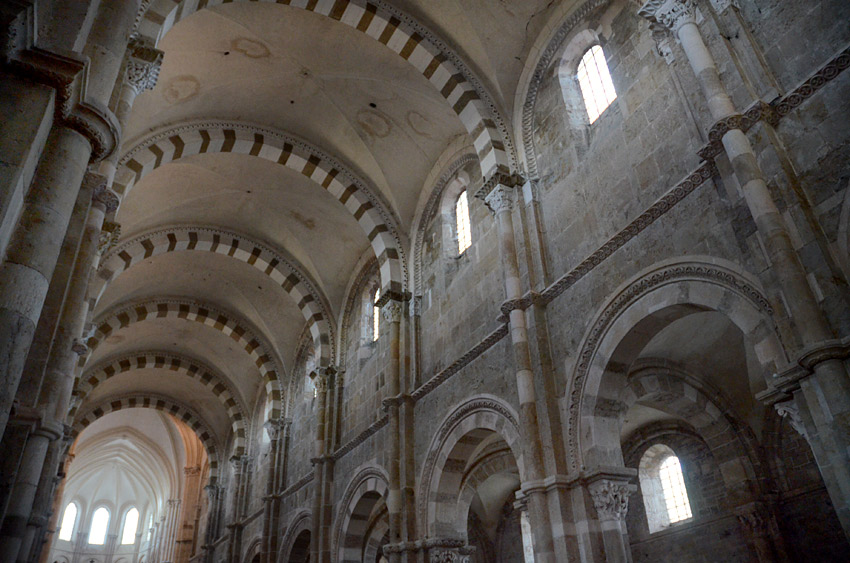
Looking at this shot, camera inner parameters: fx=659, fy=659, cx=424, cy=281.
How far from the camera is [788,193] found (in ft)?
18.1

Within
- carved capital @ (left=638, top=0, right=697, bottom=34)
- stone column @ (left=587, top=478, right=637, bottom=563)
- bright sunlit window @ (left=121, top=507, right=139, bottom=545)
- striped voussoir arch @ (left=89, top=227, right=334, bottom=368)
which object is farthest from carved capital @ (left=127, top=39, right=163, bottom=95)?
bright sunlit window @ (left=121, top=507, right=139, bottom=545)

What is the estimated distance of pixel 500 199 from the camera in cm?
967

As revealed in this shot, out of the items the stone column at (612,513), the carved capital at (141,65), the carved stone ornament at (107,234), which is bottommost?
the stone column at (612,513)

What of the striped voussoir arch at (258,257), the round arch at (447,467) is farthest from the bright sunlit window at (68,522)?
the round arch at (447,467)

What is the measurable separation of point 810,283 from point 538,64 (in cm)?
602

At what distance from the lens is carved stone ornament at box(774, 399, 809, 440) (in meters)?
5.04

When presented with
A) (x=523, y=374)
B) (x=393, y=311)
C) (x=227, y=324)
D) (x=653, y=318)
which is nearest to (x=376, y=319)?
(x=393, y=311)

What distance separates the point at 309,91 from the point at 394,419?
626 cm

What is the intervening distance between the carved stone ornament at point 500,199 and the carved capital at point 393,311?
12.3 feet

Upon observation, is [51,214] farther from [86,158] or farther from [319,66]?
[319,66]

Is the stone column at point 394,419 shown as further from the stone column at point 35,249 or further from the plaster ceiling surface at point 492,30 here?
the stone column at point 35,249

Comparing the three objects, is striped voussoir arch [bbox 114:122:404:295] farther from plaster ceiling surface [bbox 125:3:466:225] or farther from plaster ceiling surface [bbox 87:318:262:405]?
plaster ceiling surface [bbox 87:318:262:405]

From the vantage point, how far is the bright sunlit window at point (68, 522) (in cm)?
3788

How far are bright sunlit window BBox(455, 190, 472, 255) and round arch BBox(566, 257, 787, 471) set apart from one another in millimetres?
4292
